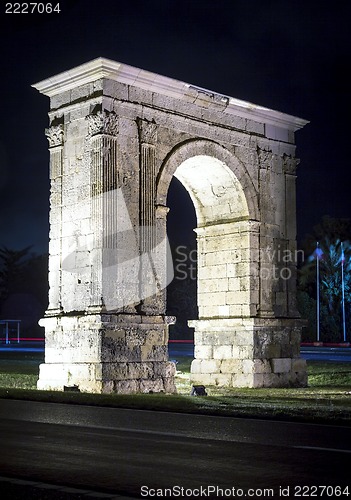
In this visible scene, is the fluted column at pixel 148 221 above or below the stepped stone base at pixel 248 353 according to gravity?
above

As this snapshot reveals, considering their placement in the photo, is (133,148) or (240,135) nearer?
(133,148)

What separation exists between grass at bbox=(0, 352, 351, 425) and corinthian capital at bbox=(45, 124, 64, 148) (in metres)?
6.16

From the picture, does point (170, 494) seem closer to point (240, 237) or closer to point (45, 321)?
point (45, 321)

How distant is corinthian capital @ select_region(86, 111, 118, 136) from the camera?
752 inches

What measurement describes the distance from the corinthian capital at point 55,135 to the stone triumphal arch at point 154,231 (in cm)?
3

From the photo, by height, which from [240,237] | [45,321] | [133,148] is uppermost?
[133,148]

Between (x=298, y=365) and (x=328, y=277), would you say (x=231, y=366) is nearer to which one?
(x=298, y=365)

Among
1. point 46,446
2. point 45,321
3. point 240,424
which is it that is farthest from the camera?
point 45,321

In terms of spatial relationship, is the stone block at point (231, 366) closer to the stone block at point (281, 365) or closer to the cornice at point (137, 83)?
the stone block at point (281, 365)

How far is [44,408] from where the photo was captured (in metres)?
13.8

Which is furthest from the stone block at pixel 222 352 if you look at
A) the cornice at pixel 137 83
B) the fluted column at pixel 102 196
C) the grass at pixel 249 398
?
the cornice at pixel 137 83

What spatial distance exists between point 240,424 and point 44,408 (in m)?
4.00

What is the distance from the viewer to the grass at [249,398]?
42.1 ft

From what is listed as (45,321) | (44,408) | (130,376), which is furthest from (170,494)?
(45,321)
